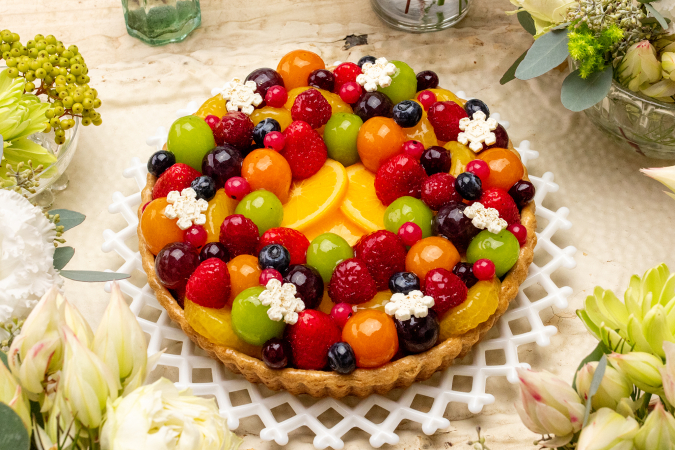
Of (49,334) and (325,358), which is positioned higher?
(49,334)

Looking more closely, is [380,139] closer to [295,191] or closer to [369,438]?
[295,191]

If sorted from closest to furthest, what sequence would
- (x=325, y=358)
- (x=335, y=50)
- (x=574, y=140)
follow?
(x=325, y=358), (x=574, y=140), (x=335, y=50)

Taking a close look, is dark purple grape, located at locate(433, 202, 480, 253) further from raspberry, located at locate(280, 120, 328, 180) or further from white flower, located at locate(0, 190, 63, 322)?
white flower, located at locate(0, 190, 63, 322)

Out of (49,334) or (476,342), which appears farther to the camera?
(476,342)

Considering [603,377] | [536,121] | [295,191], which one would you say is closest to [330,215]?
[295,191]

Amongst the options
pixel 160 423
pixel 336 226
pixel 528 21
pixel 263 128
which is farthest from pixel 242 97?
pixel 160 423

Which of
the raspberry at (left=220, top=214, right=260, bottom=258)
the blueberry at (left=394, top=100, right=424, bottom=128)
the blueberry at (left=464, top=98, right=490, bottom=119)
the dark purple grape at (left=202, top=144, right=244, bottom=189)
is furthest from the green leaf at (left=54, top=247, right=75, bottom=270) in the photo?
the blueberry at (left=464, top=98, right=490, bottom=119)

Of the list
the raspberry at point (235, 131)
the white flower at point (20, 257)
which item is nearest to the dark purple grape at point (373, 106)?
the raspberry at point (235, 131)
